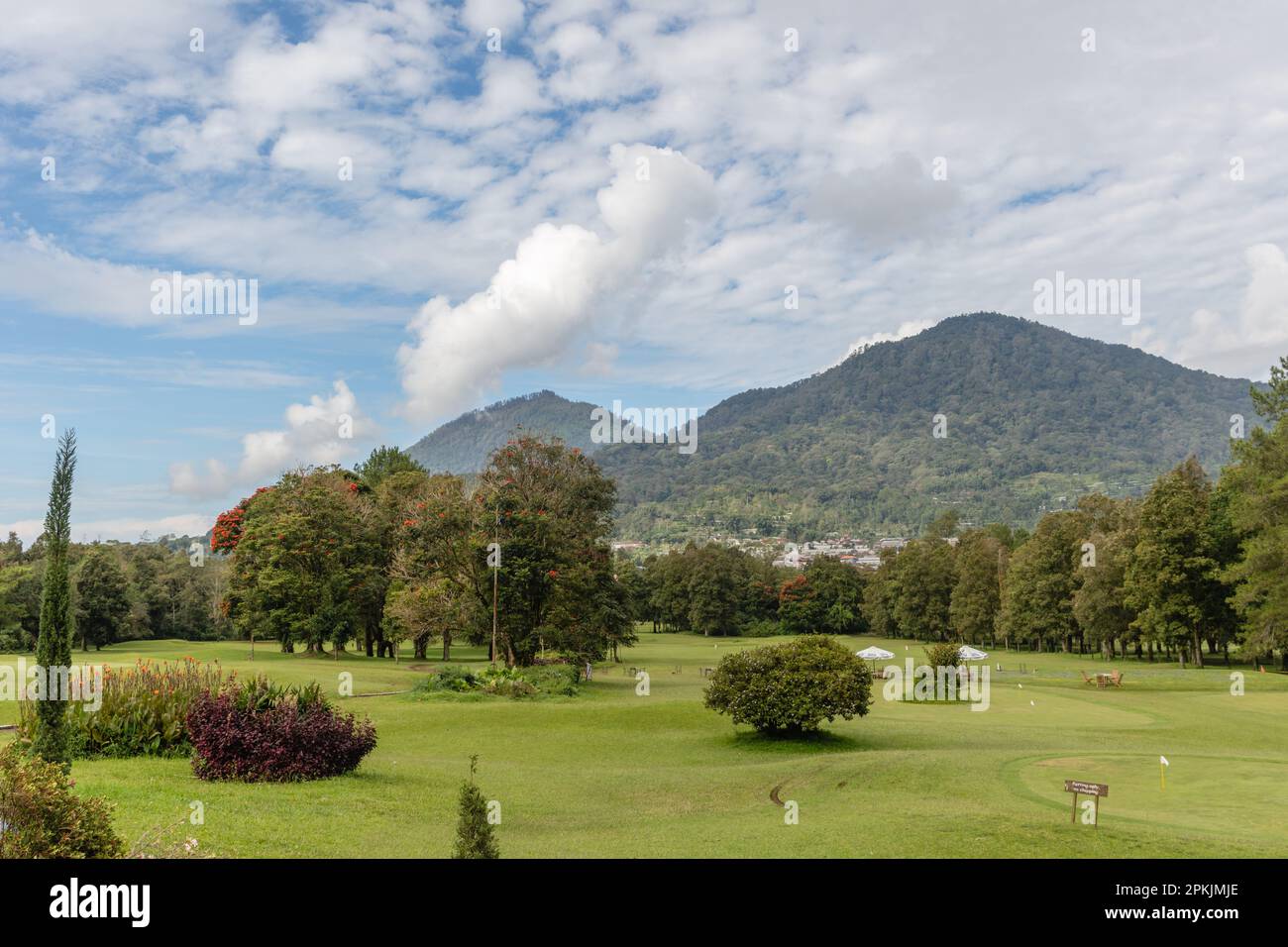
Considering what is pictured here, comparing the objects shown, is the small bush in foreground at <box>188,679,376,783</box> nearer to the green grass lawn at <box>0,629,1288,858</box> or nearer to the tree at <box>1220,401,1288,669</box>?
the green grass lawn at <box>0,629,1288,858</box>

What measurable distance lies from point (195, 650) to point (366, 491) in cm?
1484

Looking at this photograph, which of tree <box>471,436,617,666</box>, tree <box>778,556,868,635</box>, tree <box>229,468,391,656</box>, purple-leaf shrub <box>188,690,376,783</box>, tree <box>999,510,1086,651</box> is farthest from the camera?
tree <box>778,556,868,635</box>

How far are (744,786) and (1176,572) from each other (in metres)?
49.5

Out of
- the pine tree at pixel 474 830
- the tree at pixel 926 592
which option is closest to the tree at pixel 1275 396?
the tree at pixel 926 592

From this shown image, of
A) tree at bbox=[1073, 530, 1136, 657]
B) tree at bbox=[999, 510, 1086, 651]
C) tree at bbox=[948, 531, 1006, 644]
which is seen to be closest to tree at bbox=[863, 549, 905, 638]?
tree at bbox=[948, 531, 1006, 644]

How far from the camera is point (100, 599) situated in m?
54.4

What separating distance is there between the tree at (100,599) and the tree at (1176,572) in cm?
6505

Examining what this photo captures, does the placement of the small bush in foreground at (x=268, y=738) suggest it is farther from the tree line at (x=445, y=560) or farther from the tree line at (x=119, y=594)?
the tree line at (x=119, y=594)

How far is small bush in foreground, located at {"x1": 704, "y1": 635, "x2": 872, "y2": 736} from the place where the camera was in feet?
75.4

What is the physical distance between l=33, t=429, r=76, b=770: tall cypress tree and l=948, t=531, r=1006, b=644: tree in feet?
252

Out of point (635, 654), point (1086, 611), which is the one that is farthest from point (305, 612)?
point (1086, 611)

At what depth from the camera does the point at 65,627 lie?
11.8 metres

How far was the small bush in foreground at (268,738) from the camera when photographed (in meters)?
14.4
